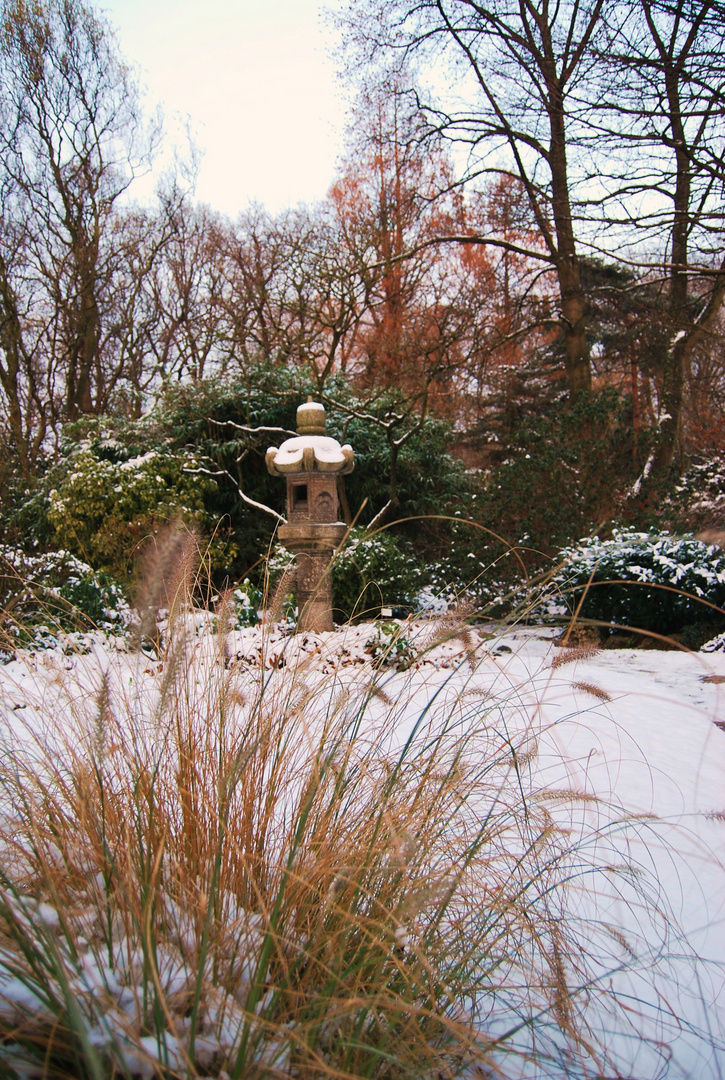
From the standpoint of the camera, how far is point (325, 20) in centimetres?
1016

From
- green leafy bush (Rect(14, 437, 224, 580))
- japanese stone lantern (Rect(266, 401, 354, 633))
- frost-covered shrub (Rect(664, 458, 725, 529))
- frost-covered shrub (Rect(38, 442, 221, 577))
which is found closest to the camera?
japanese stone lantern (Rect(266, 401, 354, 633))

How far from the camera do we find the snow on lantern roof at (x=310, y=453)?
5.94 meters

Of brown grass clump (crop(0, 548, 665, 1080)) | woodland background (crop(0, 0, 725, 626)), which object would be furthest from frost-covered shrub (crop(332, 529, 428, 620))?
brown grass clump (crop(0, 548, 665, 1080))

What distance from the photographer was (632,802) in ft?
7.73

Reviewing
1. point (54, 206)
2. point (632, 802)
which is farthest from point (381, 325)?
point (632, 802)

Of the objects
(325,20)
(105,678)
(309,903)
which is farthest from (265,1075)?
(325,20)

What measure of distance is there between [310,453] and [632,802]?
4.10 meters

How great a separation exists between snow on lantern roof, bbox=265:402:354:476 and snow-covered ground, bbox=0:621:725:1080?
218 centimetres

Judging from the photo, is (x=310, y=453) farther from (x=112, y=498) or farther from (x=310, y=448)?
(x=112, y=498)

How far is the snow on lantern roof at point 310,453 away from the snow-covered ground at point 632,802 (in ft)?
7.16

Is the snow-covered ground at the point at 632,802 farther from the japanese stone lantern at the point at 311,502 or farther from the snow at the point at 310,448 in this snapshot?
the snow at the point at 310,448

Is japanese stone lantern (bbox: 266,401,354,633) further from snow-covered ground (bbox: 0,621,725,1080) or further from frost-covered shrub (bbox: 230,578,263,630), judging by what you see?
snow-covered ground (bbox: 0,621,725,1080)

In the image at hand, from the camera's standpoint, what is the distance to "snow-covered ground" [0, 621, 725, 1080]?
1.41 metres

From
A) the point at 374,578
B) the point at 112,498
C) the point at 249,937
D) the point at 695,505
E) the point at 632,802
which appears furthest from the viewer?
the point at 695,505
